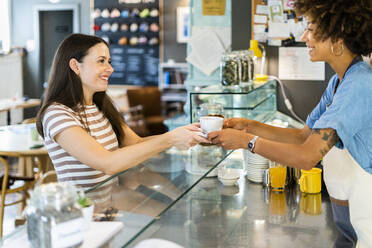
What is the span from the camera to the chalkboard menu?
977 centimetres

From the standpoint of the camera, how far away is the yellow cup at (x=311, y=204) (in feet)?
6.42

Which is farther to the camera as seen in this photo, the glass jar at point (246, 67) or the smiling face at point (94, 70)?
the glass jar at point (246, 67)

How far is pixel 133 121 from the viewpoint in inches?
304

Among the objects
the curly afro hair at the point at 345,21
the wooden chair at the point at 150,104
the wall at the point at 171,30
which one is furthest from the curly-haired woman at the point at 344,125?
the wall at the point at 171,30

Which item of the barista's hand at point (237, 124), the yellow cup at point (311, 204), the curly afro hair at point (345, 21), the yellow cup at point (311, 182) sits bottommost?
the yellow cup at point (311, 204)

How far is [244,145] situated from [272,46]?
82.6 inches

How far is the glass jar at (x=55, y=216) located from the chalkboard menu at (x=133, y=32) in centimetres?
885

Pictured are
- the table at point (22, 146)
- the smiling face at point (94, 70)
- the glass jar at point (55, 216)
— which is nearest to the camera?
the glass jar at point (55, 216)

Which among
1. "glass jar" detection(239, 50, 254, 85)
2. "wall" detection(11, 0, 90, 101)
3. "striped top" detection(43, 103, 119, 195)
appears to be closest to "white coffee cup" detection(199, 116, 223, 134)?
"striped top" detection(43, 103, 119, 195)

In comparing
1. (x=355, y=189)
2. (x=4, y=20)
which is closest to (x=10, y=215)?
(x=355, y=189)

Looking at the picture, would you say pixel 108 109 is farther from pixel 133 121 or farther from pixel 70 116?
pixel 133 121

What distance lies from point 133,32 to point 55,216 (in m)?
9.18

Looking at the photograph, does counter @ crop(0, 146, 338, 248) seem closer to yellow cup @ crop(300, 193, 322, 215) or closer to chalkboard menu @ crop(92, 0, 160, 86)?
yellow cup @ crop(300, 193, 322, 215)

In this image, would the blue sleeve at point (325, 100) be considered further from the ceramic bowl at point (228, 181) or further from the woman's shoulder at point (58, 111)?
the woman's shoulder at point (58, 111)
